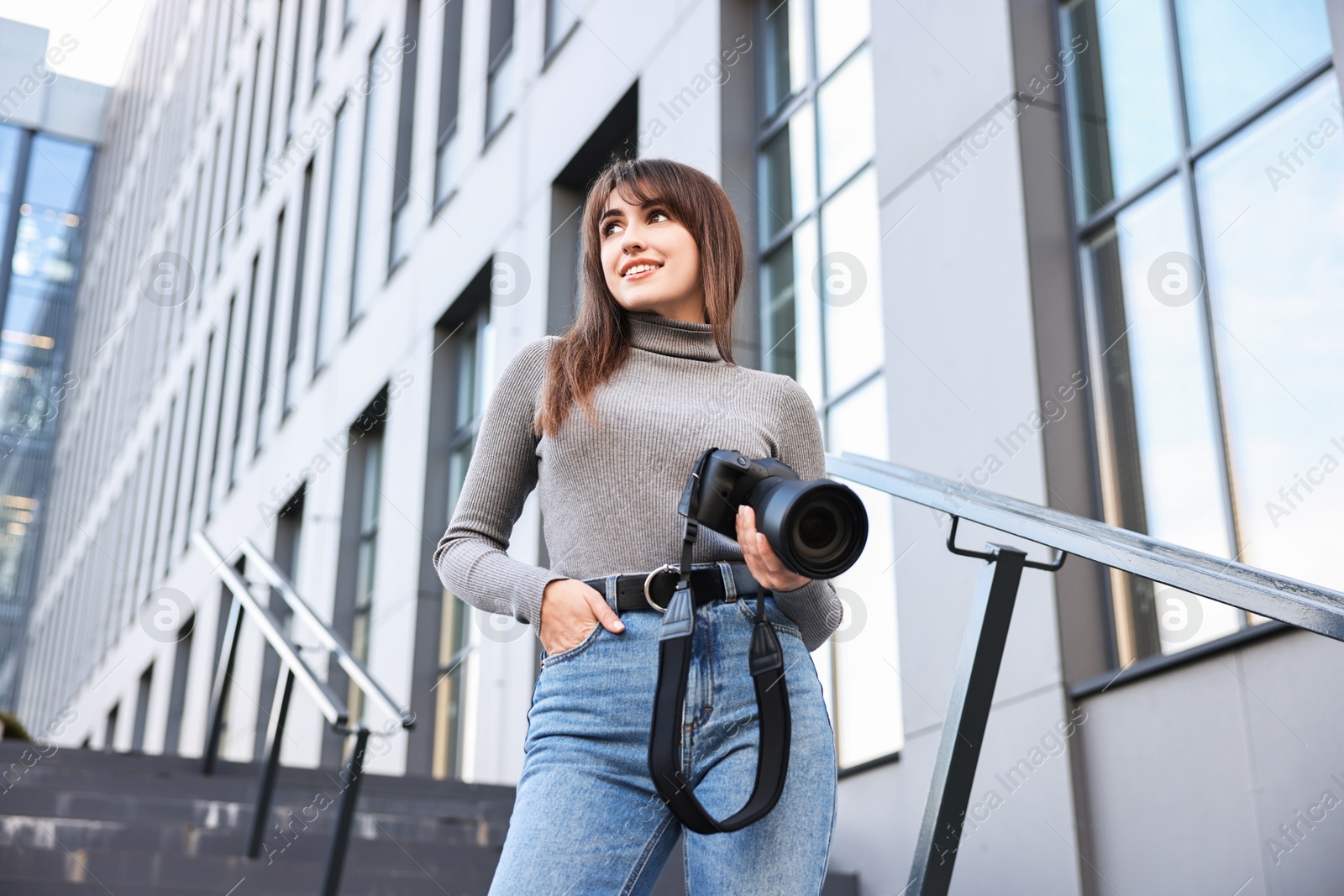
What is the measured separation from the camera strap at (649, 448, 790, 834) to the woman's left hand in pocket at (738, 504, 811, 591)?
74mm

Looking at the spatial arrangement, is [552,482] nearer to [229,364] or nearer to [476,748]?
[476,748]

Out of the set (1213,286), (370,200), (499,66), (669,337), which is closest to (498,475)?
(669,337)

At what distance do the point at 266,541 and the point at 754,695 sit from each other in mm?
13084

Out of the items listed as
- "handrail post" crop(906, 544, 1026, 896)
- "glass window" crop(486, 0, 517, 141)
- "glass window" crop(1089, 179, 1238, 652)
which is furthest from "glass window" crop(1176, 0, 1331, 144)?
"glass window" crop(486, 0, 517, 141)

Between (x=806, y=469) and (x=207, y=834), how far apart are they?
128 inches

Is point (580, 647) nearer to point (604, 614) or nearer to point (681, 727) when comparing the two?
point (604, 614)

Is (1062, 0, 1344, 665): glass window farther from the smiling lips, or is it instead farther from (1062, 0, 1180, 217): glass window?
the smiling lips

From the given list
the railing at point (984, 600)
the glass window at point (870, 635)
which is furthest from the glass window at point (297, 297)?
the railing at point (984, 600)

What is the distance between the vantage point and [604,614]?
5.34 feet

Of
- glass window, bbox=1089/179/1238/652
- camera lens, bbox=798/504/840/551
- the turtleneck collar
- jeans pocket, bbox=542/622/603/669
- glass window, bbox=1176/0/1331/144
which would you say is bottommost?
jeans pocket, bbox=542/622/603/669

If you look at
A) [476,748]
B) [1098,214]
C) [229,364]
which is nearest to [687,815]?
[1098,214]

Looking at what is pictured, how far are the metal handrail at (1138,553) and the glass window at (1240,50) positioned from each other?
168 cm

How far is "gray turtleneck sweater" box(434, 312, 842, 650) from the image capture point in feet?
5.56

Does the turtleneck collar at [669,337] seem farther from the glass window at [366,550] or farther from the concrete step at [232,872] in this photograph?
the glass window at [366,550]
